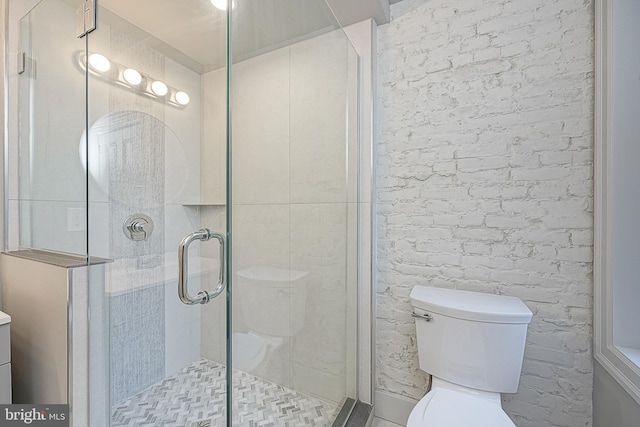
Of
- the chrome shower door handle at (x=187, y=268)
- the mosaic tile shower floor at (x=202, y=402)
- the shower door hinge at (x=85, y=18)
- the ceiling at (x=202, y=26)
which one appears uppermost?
the shower door hinge at (x=85, y=18)

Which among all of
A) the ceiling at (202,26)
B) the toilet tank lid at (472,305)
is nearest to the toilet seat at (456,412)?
the toilet tank lid at (472,305)

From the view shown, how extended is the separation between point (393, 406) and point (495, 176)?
54.2 inches

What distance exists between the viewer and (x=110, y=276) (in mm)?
1062

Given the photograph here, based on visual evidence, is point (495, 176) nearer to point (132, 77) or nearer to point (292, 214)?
point (292, 214)

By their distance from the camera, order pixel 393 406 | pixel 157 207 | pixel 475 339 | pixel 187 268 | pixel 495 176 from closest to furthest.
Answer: pixel 187 268 → pixel 157 207 → pixel 475 339 → pixel 495 176 → pixel 393 406

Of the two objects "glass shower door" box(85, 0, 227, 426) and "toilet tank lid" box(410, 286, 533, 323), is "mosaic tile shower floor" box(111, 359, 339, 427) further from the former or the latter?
"toilet tank lid" box(410, 286, 533, 323)

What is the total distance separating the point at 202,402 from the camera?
881 mm

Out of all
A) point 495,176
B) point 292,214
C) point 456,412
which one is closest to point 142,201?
point 292,214

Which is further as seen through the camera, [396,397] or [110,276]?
[396,397]

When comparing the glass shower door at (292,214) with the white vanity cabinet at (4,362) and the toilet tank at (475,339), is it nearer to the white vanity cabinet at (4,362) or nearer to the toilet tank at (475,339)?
the toilet tank at (475,339)

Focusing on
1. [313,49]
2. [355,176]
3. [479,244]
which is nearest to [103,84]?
[313,49]

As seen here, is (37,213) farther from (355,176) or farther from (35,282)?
(355,176)

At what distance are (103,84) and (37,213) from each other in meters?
0.88

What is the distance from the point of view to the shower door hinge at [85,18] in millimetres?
1116
